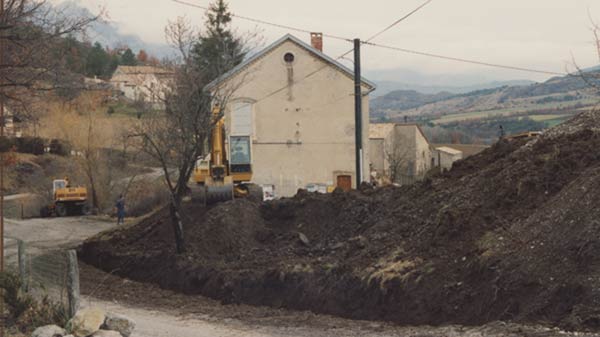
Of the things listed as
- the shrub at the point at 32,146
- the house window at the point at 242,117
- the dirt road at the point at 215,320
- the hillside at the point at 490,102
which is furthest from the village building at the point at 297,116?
the shrub at the point at 32,146

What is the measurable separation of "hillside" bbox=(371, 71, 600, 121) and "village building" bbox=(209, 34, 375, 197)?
36.0 feet

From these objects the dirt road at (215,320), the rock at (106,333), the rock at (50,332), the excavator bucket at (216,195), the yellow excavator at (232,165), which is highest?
the yellow excavator at (232,165)

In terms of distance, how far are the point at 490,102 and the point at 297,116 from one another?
8090 centimetres

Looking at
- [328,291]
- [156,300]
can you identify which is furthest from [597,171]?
[156,300]

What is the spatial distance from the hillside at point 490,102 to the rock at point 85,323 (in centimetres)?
3416

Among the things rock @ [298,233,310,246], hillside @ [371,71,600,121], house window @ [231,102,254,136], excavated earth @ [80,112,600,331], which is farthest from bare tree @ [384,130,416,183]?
rock @ [298,233,310,246]

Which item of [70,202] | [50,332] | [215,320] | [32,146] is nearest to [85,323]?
[50,332]

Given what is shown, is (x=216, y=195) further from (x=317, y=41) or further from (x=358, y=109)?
(x=317, y=41)

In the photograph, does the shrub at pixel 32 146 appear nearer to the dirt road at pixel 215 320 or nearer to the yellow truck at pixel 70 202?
the yellow truck at pixel 70 202

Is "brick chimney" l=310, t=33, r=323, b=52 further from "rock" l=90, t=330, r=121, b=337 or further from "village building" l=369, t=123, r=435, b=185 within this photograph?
"rock" l=90, t=330, r=121, b=337

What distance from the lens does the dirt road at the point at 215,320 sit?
12570mm

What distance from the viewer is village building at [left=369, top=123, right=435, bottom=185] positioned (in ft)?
184

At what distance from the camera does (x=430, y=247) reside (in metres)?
15.1

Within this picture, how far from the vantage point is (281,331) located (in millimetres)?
14164
